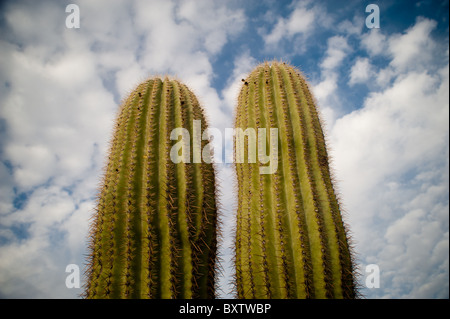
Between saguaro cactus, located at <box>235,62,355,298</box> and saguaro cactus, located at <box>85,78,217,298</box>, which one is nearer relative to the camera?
saguaro cactus, located at <box>85,78,217,298</box>

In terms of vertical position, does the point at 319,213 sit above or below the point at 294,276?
above

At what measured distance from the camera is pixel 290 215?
2547mm

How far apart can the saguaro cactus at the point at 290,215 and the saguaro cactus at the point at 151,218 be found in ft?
1.37

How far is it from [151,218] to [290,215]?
1.39 meters

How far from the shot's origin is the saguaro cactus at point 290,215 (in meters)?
2.32

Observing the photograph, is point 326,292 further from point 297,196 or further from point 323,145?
point 323,145

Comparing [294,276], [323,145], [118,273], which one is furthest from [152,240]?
[323,145]

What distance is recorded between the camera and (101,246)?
88.0 inches

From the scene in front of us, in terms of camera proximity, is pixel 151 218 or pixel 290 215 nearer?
pixel 151 218

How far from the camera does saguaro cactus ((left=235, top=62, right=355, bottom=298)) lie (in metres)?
2.32

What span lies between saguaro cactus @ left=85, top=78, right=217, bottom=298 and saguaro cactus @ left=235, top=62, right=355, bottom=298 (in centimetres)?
42

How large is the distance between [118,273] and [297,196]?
1855 millimetres

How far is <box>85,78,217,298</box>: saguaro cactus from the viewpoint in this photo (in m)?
2.17
